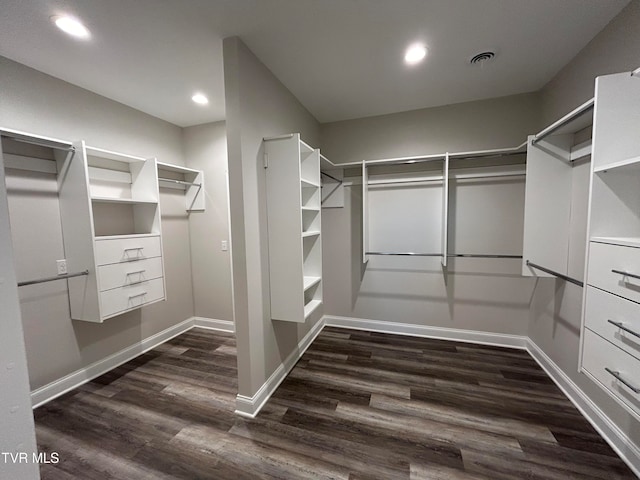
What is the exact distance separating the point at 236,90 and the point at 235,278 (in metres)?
1.33

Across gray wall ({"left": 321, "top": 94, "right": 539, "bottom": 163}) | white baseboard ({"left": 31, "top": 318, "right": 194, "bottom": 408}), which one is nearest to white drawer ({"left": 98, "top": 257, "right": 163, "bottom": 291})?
white baseboard ({"left": 31, "top": 318, "right": 194, "bottom": 408})

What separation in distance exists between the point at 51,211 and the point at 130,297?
97cm

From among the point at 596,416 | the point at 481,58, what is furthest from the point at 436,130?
the point at 596,416

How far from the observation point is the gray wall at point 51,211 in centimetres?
197

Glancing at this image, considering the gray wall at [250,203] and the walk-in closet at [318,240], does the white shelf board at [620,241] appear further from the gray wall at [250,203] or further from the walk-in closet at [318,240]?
the gray wall at [250,203]

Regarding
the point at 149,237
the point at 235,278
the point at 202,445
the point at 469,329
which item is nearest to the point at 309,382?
the point at 202,445

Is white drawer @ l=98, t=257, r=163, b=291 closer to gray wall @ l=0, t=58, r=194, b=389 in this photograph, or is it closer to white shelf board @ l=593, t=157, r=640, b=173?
gray wall @ l=0, t=58, r=194, b=389

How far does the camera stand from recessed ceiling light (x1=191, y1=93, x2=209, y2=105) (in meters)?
Result: 2.55

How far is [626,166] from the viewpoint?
4.06 ft

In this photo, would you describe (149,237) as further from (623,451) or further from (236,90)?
(623,451)

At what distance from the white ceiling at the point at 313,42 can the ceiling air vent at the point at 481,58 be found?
47 millimetres

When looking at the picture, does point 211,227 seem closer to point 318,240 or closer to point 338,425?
point 318,240

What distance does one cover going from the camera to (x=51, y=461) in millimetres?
1596

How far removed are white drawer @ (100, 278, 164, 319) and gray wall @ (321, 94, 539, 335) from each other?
2.03 meters
